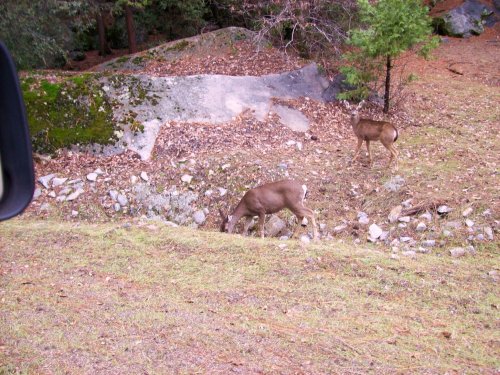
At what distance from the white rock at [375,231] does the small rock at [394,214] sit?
28cm

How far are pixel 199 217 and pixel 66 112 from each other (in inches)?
160

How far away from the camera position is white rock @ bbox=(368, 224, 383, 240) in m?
9.19

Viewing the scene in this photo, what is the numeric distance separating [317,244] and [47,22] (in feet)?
30.6

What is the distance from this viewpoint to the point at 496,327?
575 centimetres

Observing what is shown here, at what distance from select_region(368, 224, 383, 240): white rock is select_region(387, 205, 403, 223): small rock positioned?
276 millimetres

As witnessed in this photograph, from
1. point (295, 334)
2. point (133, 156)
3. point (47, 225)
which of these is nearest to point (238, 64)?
point (133, 156)

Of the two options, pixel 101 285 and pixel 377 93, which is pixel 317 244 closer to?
pixel 101 285

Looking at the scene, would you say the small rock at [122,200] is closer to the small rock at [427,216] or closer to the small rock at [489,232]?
the small rock at [427,216]

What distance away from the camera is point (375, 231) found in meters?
9.30

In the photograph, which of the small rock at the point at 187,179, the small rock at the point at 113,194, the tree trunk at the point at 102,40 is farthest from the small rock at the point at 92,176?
the tree trunk at the point at 102,40

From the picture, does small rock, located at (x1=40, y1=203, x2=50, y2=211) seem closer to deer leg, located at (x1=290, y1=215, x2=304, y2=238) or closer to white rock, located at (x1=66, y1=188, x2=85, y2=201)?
white rock, located at (x1=66, y1=188, x2=85, y2=201)

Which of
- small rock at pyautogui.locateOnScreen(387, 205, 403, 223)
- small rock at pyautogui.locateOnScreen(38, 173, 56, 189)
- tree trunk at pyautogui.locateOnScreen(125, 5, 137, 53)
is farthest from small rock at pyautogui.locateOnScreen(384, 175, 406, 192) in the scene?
tree trunk at pyautogui.locateOnScreen(125, 5, 137, 53)

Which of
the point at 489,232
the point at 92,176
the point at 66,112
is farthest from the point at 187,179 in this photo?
the point at 489,232

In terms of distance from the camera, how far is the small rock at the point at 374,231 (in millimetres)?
9172
